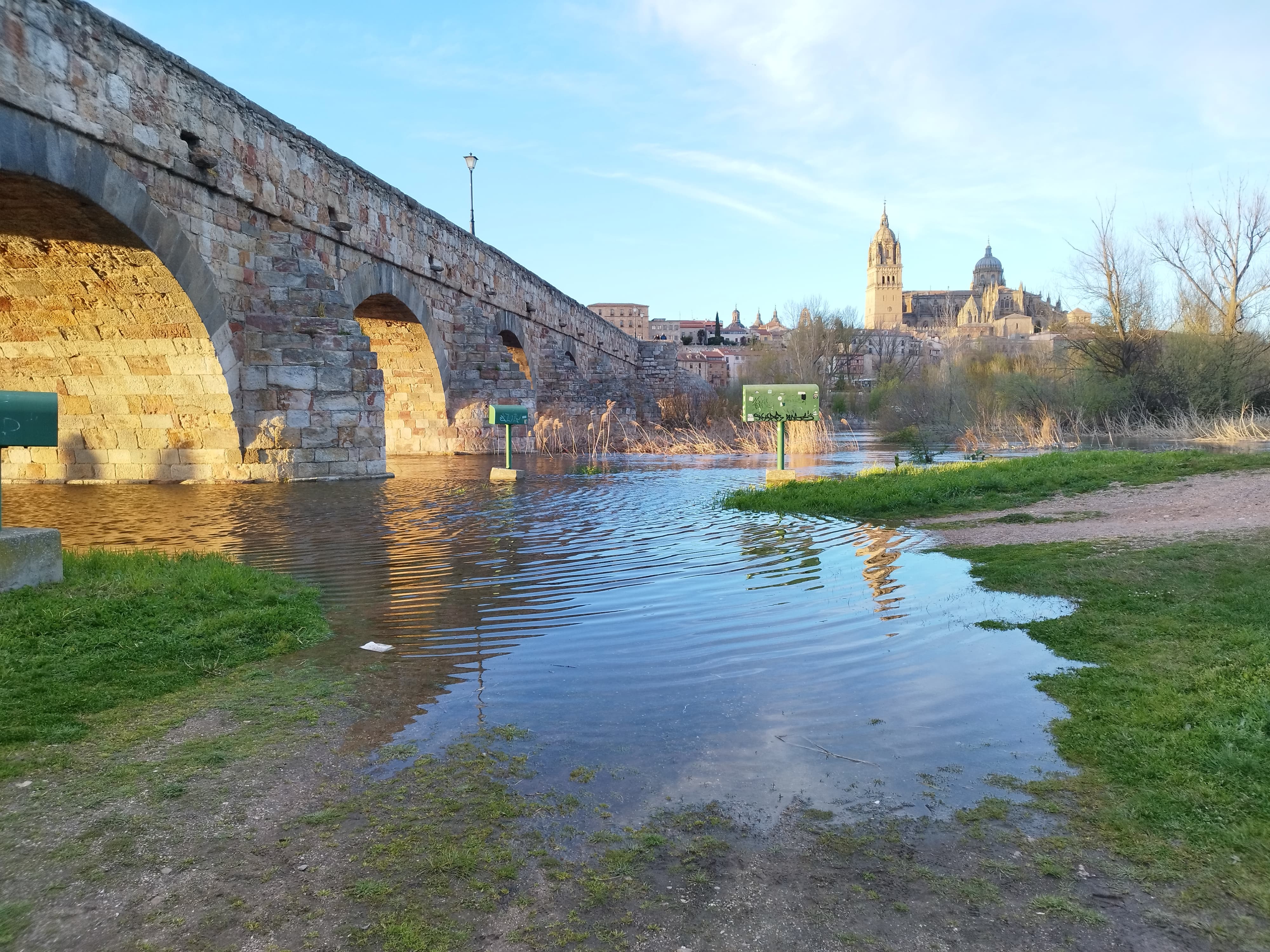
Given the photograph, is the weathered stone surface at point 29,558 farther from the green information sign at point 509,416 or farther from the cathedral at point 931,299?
the cathedral at point 931,299

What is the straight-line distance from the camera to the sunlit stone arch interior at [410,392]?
67.8 ft

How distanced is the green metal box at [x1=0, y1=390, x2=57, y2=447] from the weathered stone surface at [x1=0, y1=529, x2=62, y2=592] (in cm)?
51

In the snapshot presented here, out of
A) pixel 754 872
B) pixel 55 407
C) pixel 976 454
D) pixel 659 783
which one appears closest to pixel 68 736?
pixel 659 783

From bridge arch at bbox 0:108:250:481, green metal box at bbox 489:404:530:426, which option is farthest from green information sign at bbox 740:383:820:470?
bridge arch at bbox 0:108:250:481

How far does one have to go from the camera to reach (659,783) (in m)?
2.88

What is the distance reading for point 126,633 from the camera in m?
4.35

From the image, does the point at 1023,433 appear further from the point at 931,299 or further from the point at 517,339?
the point at 931,299

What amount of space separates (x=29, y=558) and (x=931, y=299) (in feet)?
A: 507

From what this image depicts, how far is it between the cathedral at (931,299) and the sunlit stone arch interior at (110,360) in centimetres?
11759

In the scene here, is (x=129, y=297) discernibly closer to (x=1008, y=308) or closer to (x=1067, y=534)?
(x=1067, y=534)

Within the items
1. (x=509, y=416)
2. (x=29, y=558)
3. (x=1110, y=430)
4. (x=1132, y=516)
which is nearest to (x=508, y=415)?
(x=509, y=416)

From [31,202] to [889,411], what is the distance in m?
28.7

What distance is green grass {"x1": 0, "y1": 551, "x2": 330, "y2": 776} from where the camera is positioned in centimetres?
350

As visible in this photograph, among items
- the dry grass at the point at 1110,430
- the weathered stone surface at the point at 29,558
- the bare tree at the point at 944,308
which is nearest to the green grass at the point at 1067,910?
the weathered stone surface at the point at 29,558
